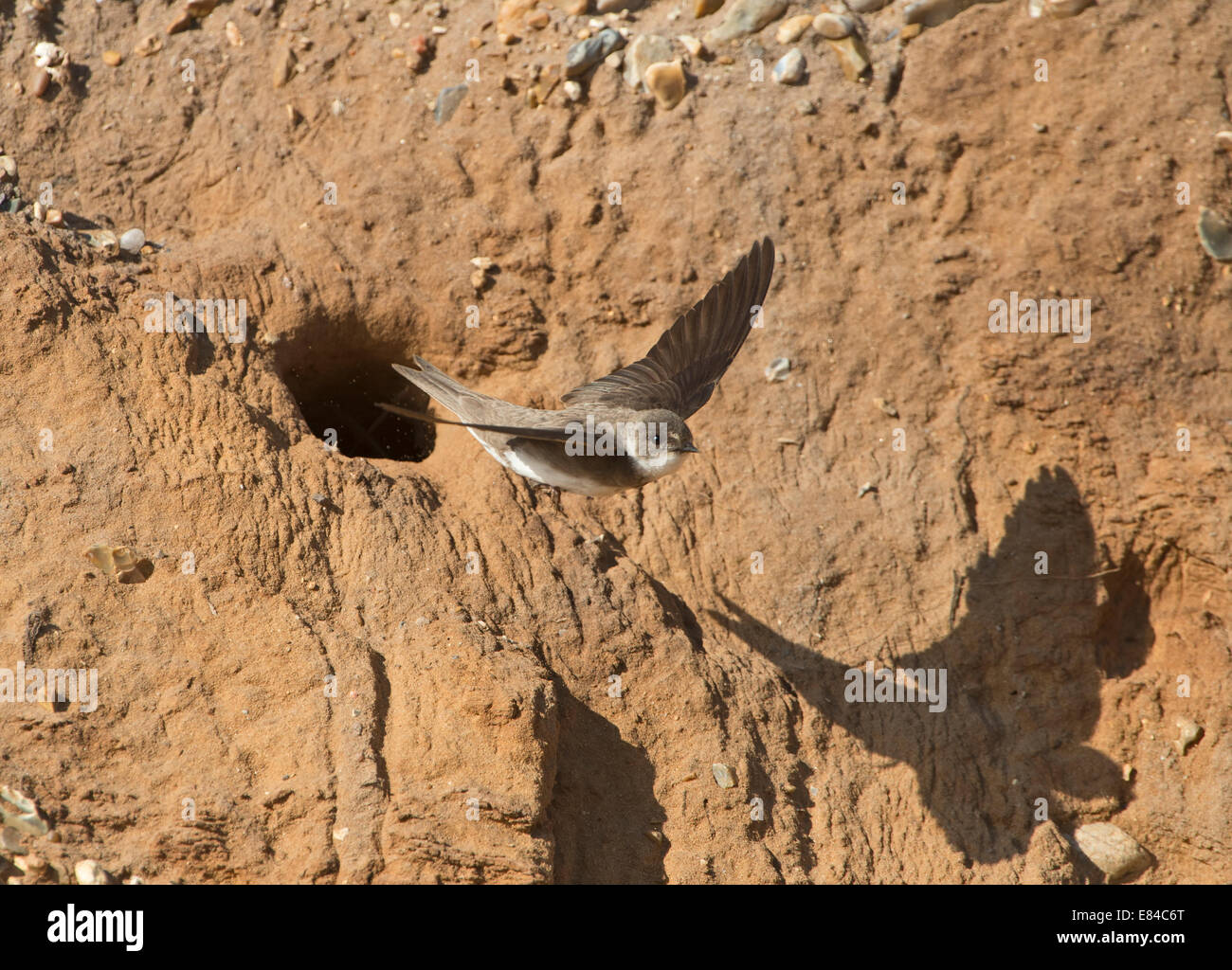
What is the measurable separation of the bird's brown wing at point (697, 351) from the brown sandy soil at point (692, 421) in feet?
1.43

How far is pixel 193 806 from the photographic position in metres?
3.58

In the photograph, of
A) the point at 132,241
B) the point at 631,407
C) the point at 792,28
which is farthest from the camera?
the point at 792,28

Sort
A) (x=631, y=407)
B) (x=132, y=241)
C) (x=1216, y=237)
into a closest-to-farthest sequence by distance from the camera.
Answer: (x=631, y=407) → (x=132, y=241) → (x=1216, y=237)

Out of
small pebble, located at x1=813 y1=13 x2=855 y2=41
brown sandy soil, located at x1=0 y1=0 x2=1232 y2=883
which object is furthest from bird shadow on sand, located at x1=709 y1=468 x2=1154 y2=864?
small pebble, located at x1=813 y1=13 x2=855 y2=41

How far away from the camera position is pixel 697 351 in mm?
4922

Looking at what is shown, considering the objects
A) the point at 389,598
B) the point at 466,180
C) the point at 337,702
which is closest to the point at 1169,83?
the point at 466,180

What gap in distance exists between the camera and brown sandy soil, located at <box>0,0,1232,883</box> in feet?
13.7

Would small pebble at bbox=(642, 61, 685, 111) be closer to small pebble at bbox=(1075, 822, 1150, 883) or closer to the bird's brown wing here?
the bird's brown wing

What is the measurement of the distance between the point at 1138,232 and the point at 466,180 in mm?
3271

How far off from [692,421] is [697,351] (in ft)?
1.60

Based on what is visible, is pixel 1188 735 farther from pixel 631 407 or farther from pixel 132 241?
pixel 132 241

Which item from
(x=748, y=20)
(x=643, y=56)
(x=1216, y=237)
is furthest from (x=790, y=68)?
(x=1216, y=237)

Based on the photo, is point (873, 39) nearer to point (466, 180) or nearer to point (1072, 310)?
point (1072, 310)

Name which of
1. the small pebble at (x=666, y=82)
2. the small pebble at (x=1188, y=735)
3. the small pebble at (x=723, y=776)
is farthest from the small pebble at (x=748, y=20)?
the small pebble at (x=1188, y=735)
